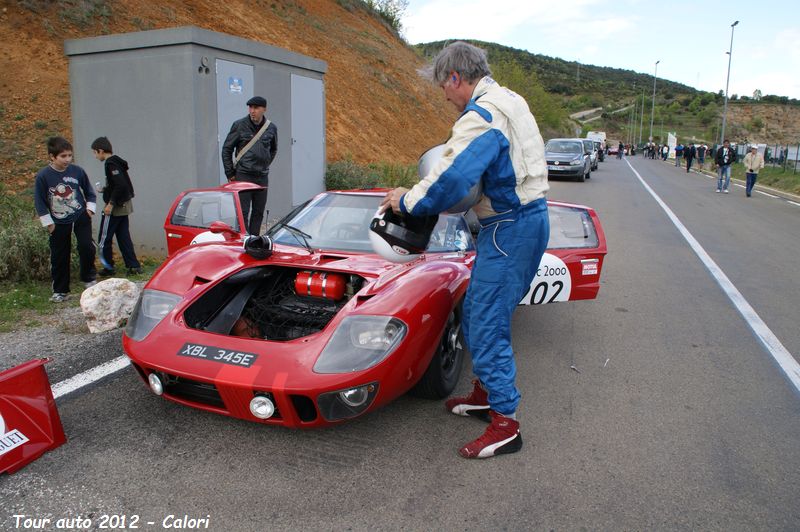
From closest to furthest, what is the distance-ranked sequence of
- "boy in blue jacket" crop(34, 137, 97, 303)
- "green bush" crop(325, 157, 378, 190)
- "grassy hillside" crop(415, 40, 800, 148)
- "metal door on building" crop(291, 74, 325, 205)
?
"boy in blue jacket" crop(34, 137, 97, 303) → "metal door on building" crop(291, 74, 325, 205) → "green bush" crop(325, 157, 378, 190) → "grassy hillside" crop(415, 40, 800, 148)

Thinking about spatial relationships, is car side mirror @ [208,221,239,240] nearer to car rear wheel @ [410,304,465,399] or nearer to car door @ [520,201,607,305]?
car rear wheel @ [410,304,465,399]

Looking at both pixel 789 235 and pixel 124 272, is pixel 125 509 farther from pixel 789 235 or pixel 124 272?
pixel 789 235

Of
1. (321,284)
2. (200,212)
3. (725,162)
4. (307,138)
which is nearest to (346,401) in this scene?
(321,284)

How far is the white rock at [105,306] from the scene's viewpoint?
4566mm

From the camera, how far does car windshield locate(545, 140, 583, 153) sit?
23.2m

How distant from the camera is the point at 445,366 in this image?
140 inches

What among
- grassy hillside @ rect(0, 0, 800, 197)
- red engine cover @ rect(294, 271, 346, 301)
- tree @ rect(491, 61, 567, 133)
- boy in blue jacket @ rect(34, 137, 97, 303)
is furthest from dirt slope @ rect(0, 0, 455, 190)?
tree @ rect(491, 61, 567, 133)

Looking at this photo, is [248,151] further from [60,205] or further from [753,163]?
[753,163]

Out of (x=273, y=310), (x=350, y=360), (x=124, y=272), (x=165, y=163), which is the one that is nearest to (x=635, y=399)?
(x=350, y=360)

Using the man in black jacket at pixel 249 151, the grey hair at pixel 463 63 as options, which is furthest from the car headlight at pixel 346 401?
the man in black jacket at pixel 249 151

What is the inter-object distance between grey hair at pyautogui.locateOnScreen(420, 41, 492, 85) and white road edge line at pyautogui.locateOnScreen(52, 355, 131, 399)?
2750mm

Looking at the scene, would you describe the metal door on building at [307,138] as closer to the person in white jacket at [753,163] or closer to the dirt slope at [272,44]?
the dirt slope at [272,44]

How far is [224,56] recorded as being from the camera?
8.46 metres

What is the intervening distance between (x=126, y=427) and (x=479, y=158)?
2.29 meters
